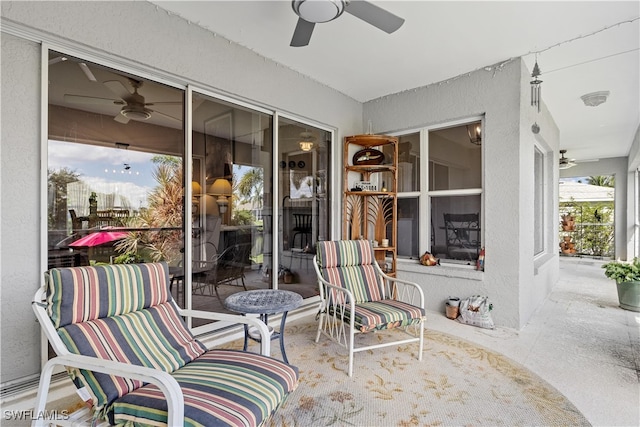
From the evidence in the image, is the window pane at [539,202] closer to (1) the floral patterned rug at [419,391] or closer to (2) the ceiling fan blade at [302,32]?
(1) the floral patterned rug at [419,391]

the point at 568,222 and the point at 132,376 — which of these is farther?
the point at 568,222

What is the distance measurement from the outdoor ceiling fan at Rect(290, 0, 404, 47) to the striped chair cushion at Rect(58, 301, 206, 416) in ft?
6.97

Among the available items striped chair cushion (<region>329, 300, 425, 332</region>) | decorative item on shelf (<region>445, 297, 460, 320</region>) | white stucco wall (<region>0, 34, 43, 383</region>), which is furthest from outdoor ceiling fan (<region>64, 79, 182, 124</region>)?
decorative item on shelf (<region>445, 297, 460, 320</region>)

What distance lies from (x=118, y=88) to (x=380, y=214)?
343 cm

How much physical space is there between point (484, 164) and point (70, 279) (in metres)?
3.86

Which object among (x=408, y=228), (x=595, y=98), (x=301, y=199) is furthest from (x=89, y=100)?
(x=595, y=98)

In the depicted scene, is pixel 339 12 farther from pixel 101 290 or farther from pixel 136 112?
pixel 101 290

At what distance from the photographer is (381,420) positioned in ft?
6.18

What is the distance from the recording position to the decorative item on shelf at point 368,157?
14.3 feet

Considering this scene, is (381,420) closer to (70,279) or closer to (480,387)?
(480,387)

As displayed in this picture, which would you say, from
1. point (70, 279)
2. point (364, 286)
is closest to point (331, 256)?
point (364, 286)

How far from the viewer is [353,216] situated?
14.9 feet

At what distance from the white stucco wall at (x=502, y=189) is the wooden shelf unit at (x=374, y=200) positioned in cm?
71

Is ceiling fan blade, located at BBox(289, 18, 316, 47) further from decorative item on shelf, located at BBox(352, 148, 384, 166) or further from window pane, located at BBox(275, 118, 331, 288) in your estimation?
decorative item on shelf, located at BBox(352, 148, 384, 166)
